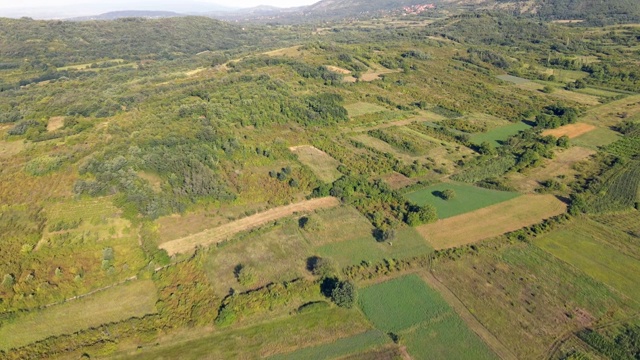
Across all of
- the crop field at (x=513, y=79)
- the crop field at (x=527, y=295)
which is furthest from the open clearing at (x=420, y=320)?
the crop field at (x=513, y=79)

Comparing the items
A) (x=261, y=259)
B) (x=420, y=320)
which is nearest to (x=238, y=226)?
(x=261, y=259)

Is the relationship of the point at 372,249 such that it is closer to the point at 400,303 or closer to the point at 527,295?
the point at 400,303

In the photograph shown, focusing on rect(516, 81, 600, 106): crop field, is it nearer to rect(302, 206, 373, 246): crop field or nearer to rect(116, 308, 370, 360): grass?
rect(302, 206, 373, 246): crop field

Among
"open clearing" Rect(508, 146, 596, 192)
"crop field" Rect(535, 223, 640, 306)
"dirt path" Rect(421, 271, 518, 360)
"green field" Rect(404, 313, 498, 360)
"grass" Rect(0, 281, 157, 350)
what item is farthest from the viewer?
"open clearing" Rect(508, 146, 596, 192)

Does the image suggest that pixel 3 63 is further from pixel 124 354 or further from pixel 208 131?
pixel 124 354

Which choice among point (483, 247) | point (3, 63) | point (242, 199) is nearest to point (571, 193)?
point (483, 247)

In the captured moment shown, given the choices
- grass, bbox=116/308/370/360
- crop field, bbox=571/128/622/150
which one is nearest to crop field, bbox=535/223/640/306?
grass, bbox=116/308/370/360

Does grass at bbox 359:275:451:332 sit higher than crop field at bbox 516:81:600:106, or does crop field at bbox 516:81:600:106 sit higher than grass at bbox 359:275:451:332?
crop field at bbox 516:81:600:106

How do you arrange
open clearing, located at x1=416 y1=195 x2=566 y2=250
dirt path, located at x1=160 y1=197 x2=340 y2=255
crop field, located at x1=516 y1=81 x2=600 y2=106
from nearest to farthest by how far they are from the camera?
dirt path, located at x1=160 y1=197 x2=340 y2=255
open clearing, located at x1=416 y1=195 x2=566 y2=250
crop field, located at x1=516 y1=81 x2=600 y2=106
